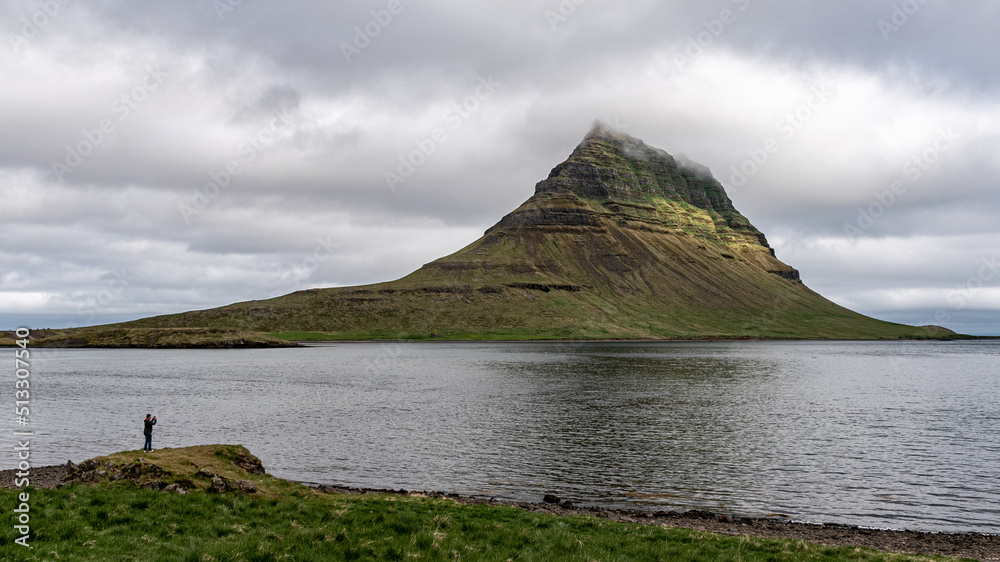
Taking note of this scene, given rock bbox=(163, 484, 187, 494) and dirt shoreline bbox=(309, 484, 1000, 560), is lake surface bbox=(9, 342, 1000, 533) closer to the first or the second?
dirt shoreline bbox=(309, 484, 1000, 560)

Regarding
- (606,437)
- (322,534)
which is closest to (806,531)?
(322,534)

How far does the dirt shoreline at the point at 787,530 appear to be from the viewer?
2623 centimetres

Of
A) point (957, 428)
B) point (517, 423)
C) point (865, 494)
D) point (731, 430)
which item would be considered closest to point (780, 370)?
point (957, 428)

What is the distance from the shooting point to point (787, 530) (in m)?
28.5

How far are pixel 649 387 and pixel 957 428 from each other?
4340cm

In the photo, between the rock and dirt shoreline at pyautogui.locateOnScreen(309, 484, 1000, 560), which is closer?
the rock

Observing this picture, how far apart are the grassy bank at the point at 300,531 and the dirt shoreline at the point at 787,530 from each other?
4423 mm

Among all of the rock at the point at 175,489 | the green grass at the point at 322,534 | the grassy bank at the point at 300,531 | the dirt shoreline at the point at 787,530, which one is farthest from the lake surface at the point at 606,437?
the rock at the point at 175,489

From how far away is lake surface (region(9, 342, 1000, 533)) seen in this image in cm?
3603

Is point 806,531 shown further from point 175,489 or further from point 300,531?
point 175,489

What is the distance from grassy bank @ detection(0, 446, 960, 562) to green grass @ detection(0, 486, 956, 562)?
0.04m

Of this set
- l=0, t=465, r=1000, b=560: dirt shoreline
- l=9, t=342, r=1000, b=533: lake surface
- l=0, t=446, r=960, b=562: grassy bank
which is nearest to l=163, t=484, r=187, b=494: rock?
l=0, t=446, r=960, b=562: grassy bank

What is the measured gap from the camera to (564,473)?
40.9 metres

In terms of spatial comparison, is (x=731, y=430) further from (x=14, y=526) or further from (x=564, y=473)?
(x=14, y=526)
